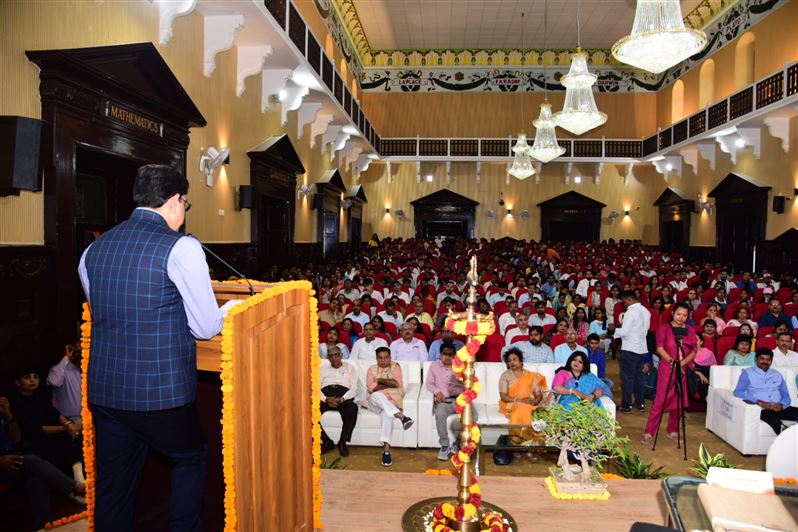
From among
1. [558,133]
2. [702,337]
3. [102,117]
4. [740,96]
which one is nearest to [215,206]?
[102,117]

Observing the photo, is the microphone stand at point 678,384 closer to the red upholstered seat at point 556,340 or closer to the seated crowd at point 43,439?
the red upholstered seat at point 556,340

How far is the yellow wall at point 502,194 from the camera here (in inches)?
958

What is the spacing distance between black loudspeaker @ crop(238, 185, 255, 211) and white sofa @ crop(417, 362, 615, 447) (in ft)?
16.7

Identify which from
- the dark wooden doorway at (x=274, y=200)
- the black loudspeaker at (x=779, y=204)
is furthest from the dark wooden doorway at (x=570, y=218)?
the dark wooden doorway at (x=274, y=200)

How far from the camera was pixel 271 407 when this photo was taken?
93.1 inches

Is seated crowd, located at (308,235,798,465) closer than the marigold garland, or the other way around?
the marigold garland

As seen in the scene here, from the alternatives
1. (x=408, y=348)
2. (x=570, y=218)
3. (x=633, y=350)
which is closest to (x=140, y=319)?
(x=408, y=348)

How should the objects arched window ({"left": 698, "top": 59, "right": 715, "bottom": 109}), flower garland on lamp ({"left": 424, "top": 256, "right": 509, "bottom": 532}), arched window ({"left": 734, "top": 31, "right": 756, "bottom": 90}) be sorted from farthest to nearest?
1. arched window ({"left": 698, "top": 59, "right": 715, "bottom": 109})
2. arched window ({"left": 734, "top": 31, "right": 756, "bottom": 90})
3. flower garland on lamp ({"left": 424, "top": 256, "right": 509, "bottom": 532})

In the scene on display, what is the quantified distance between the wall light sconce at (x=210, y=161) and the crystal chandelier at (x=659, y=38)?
6071mm

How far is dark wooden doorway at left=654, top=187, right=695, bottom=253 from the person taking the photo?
19844mm

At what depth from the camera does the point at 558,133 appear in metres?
24.0

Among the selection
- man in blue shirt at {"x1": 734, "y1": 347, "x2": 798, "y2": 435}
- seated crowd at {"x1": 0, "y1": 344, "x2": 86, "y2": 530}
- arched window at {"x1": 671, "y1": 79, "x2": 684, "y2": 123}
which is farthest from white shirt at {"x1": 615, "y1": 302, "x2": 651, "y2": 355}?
arched window at {"x1": 671, "y1": 79, "x2": 684, "y2": 123}

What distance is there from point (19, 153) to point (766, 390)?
7106mm

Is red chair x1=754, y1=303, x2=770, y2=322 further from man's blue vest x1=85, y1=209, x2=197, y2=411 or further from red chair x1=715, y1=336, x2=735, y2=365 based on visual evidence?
man's blue vest x1=85, y1=209, x2=197, y2=411
